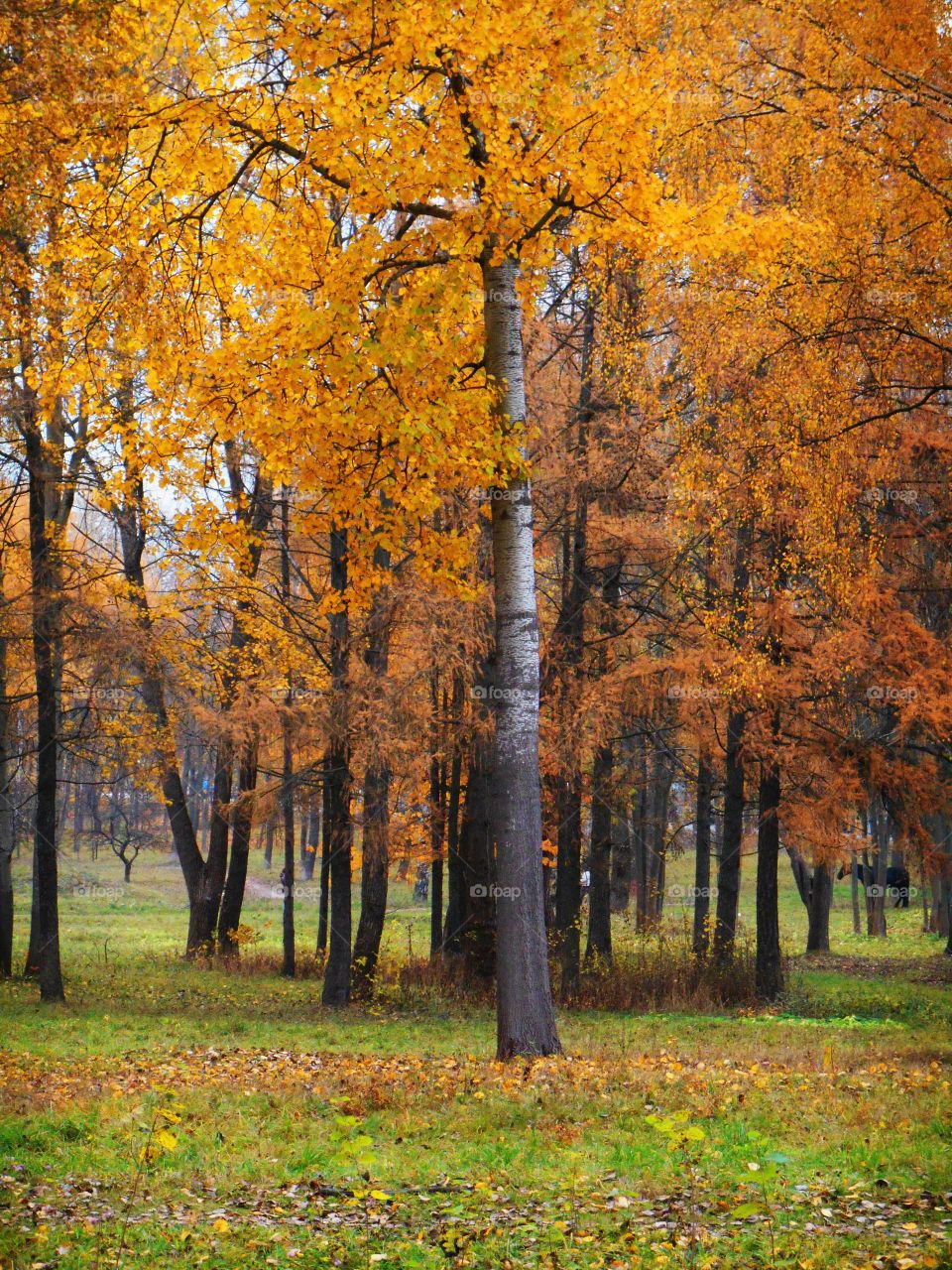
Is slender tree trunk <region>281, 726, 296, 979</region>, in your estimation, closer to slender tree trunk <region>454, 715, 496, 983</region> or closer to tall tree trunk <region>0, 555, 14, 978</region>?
slender tree trunk <region>454, 715, 496, 983</region>

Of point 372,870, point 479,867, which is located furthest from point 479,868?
point 372,870

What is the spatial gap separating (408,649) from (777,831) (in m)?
6.40

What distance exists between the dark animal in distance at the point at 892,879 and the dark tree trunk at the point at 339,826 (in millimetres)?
18892

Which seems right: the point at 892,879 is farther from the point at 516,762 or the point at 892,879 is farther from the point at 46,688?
the point at 516,762

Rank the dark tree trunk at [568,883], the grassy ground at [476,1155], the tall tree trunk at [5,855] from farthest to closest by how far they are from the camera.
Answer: the tall tree trunk at [5,855]
the dark tree trunk at [568,883]
the grassy ground at [476,1155]

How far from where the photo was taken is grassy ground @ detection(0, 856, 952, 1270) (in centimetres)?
479

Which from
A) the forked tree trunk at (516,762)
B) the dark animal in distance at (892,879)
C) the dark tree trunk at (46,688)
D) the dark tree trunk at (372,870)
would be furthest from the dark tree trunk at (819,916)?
the forked tree trunk at (516,762)

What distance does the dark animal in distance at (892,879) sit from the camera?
35.2 m

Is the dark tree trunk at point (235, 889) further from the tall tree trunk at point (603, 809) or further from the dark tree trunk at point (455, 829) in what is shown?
the tall tree trunk at point (603, 809)

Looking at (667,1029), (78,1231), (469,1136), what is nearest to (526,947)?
(469,1136)

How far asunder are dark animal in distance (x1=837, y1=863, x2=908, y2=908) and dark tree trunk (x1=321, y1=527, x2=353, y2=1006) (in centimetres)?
1889

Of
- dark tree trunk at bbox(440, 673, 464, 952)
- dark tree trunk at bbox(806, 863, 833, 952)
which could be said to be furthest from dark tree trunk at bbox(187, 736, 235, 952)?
dark tree trunk at bbox(806, 863, 833, 952)

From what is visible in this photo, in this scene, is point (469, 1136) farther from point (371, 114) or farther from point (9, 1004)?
point (9, 1004)

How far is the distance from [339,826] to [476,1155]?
10.1 metres
